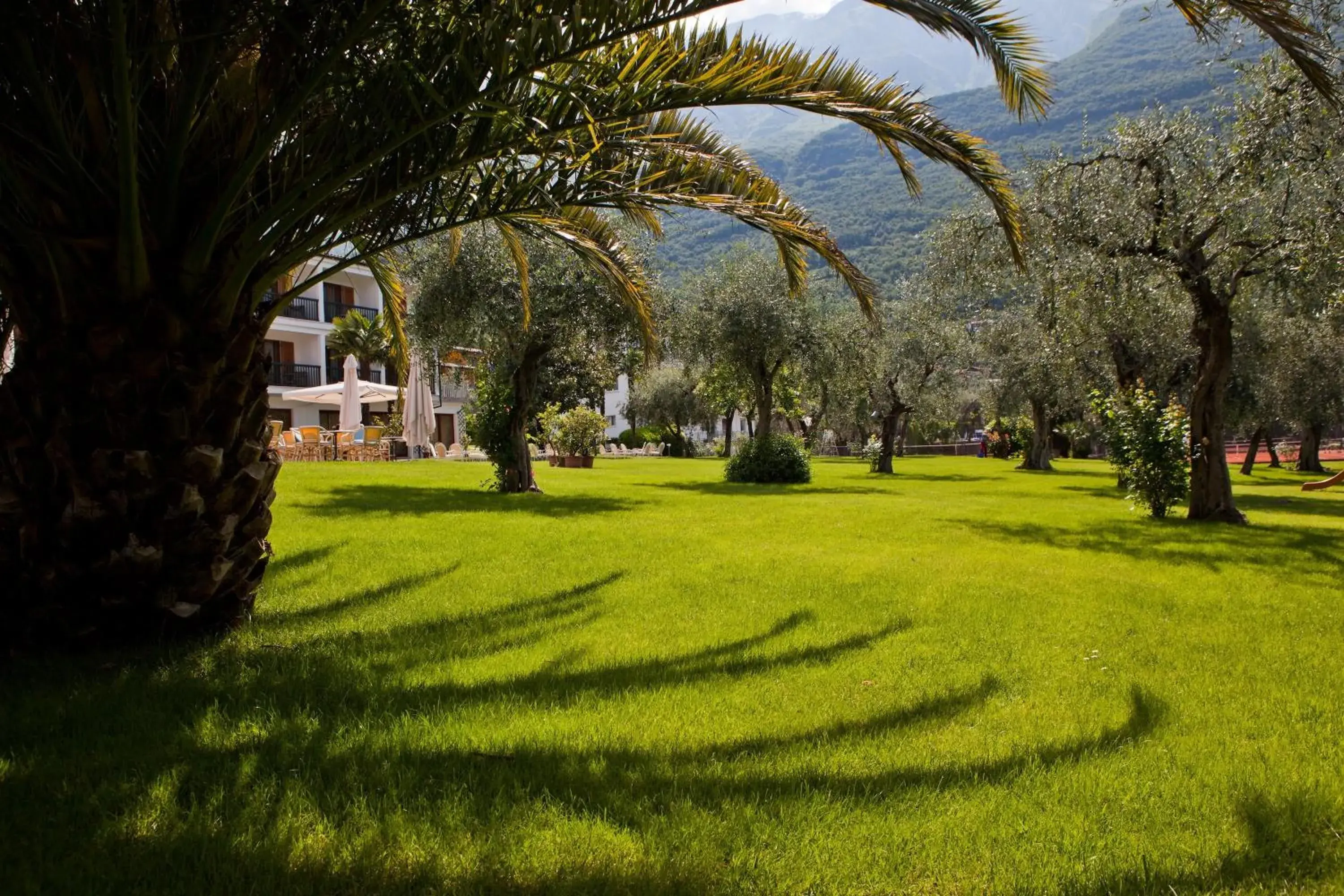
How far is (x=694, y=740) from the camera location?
9.66 ft

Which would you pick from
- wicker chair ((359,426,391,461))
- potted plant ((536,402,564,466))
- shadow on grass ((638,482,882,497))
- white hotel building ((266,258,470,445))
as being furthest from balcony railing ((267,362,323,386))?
shadow on grass ((638,482,882,497))

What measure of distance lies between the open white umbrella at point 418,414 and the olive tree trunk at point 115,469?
20.2m

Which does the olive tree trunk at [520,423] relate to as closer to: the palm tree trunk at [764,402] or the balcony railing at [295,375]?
the palm tree trunk at [764,402]

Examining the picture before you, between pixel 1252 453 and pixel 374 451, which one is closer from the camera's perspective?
pixel 374 451

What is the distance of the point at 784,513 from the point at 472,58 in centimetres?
833

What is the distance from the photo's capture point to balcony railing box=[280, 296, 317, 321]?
3538cm

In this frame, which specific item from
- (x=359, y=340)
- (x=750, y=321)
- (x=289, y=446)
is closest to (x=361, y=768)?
(x=750, y=321)

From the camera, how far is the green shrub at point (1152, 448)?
35.9 ft

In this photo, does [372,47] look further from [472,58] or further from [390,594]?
[390,594]

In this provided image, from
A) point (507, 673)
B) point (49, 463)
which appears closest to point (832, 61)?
point (507, 673)

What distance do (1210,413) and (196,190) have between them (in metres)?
11.8

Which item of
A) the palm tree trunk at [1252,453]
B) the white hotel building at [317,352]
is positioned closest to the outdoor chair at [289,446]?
the white hotel building at [317,352]

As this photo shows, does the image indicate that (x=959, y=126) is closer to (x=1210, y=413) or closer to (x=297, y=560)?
(x=1210, y=413)

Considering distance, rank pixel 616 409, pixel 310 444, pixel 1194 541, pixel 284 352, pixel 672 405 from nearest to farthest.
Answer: pixel 1194 541
pixel 310 444
pixel 284 352
pixel 672 405
pixel 616 409
